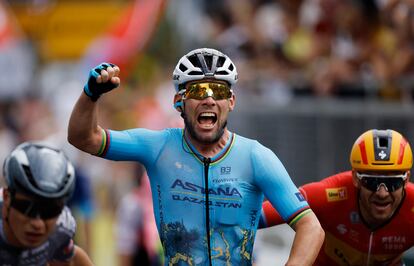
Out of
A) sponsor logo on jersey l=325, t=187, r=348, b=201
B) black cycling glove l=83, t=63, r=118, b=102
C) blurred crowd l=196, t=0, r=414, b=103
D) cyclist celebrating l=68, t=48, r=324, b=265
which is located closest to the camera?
black cycling glove l=83, t=63, r=118, b=102

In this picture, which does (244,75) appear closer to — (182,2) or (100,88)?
(100,88)

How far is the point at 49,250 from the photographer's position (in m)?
8.57

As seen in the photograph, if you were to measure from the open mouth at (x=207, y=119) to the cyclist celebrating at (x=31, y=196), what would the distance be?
0.92m

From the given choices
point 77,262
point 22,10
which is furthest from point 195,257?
point 22,10

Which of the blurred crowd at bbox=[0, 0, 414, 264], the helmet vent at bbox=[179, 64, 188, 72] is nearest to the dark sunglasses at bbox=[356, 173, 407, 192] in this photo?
the helmet vent at bbox=[179, 64, 188, 72]

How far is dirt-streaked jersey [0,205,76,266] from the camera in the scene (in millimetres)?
8320

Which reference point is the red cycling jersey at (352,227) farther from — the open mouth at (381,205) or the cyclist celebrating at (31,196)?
the cyclist celebrating at (31,196)

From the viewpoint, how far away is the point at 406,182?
30.5 feet

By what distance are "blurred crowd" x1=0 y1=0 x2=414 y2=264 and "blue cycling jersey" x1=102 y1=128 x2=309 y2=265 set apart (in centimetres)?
356

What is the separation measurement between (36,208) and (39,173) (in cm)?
22

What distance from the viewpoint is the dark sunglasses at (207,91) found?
27.6ft

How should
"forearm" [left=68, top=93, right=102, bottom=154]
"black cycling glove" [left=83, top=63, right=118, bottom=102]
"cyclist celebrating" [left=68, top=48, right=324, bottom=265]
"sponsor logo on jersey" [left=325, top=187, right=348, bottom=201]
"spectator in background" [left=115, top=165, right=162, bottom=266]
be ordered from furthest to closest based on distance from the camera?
"spectator in background" [left=115, top=165, right=162, bottom=266] → "sponsor logo on jersey" [left=325, top=187, right=348, bottom=201] → "cyclist celebrating" [left=68, top=48, right=324, bottom=265] → "forearm" [left=68, top=93, right=102, bottom=154] → "black cycling glove" [left=83, top=63, right=118, bottom=102]

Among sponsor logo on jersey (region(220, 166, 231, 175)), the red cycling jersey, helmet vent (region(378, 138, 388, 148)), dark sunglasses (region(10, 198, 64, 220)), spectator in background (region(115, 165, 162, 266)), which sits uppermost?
helmet vent (region(378, 138, 388, 148))

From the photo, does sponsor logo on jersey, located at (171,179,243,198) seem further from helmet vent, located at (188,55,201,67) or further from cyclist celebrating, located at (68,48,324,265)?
helmet vent, located at (188,55,201,67)
